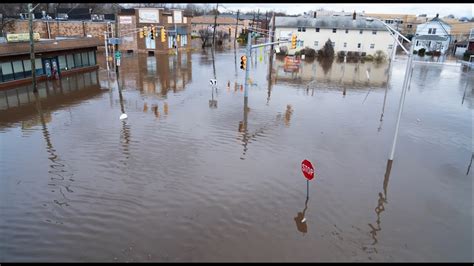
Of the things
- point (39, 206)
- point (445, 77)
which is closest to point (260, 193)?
point (39, 206)

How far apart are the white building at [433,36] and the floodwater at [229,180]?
1827 inches

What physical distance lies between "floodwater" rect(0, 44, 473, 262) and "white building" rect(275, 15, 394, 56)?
3396cm

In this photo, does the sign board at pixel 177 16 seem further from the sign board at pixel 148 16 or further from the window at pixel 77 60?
the window at pixel 77 60

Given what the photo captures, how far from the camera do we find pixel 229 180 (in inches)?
493

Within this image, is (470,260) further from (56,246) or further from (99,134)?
(99,134)

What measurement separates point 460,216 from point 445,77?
1343 inches

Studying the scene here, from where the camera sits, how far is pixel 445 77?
38.5m

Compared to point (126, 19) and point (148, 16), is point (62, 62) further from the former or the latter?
point (126, 19)

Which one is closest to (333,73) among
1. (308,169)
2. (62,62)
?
(62,62)

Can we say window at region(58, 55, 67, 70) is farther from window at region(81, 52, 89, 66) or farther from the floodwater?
the floodwater

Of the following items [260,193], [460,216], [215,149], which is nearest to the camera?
[460,216]

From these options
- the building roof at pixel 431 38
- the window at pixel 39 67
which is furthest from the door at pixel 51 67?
the building roof at pixel 431 38

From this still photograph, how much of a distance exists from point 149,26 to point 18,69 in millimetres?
28501

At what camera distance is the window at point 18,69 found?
2702cm
